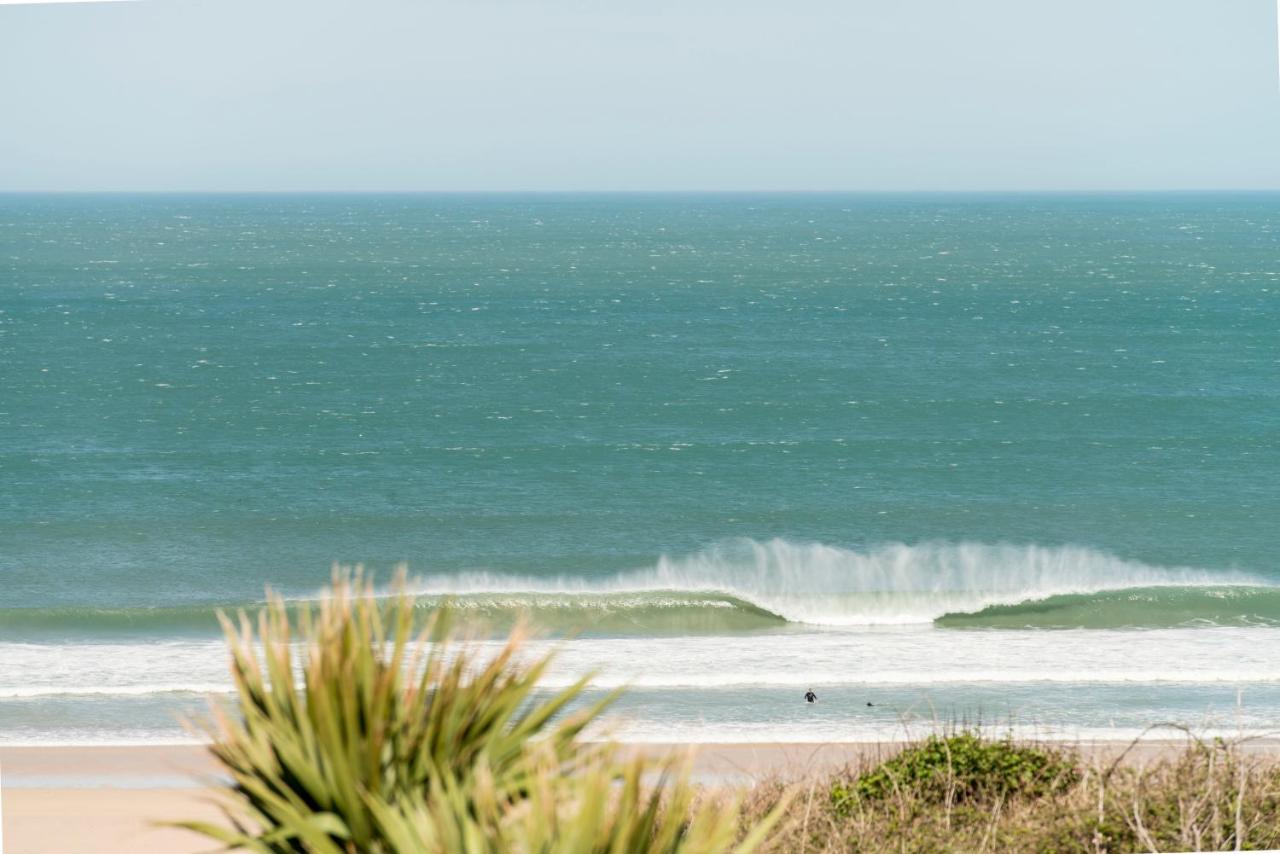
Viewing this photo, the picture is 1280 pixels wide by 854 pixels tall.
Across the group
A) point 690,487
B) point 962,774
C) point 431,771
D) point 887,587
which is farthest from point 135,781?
point 690,487

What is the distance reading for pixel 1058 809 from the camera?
5.85 metres

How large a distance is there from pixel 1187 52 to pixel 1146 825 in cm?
832

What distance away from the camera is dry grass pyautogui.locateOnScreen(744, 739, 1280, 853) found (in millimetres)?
5574

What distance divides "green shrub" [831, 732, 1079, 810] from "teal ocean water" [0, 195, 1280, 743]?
3.45 m

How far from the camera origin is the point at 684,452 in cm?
2080

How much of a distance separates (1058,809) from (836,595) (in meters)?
8.65

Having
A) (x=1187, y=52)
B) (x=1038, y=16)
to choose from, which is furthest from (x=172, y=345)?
(x=1187, y=52)

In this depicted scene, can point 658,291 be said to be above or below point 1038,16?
below

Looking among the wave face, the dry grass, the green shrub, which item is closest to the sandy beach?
the green shrub

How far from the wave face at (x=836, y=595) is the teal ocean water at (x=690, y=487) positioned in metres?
0.06

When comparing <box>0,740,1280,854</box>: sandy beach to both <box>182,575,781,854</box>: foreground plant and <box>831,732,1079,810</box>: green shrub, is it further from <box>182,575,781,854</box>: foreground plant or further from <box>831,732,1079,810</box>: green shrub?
<box>182,575,781,854</box>: foreground plant

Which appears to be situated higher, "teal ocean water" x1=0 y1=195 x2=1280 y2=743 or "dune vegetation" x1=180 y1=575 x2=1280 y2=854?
"dune vegetation" x1=180 y1=575 x2=1280 y2=854

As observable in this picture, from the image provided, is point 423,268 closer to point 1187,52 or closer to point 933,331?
point 933,331

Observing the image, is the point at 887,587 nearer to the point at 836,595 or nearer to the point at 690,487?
the point at 836,595
